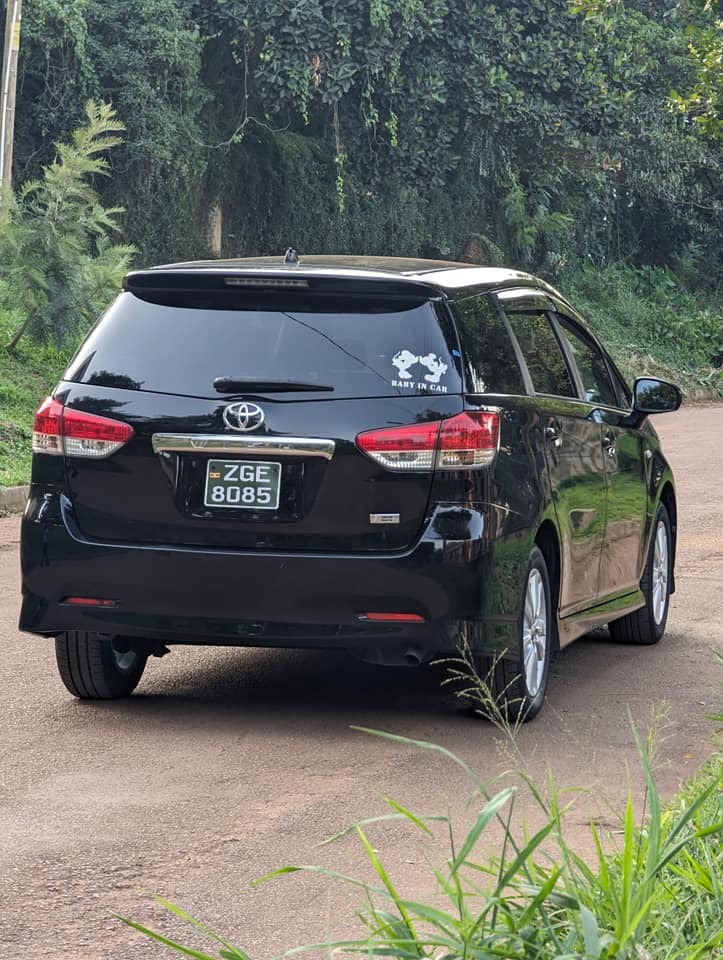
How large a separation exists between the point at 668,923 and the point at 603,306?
121 ft

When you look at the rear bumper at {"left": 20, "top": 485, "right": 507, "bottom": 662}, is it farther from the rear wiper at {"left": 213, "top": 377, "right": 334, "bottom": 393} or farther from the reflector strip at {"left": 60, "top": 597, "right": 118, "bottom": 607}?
the rear wiper at {"left": 213, "top": 377, "right": 334, "bottom": 393}

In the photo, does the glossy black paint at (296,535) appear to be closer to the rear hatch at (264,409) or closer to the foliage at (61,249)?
the rear hatch at (264,409)

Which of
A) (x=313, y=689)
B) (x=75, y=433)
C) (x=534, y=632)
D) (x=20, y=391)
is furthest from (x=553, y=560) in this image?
(x=20, y=391)

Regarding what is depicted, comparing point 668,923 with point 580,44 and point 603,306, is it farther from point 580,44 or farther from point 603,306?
point 603,306

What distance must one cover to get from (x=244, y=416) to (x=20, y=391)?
12716mm

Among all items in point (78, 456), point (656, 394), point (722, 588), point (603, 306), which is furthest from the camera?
point (603, 306)

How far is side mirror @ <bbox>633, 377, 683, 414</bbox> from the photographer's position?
827 cm

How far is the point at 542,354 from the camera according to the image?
7.38m

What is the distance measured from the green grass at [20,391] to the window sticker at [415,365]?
8795 mm

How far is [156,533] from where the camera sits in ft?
20.8

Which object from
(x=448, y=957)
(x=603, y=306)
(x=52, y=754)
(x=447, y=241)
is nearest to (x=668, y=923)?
(x=448, y=957)

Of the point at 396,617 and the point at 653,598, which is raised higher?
the point at 396,617

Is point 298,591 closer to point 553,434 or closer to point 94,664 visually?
point 94,664

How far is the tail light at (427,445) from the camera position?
20.4 feet
